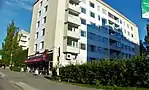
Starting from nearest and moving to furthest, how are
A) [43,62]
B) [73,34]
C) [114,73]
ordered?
[114,73] → [43,62] → [73,34]

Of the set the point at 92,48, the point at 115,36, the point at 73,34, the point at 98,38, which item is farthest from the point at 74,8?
the point at 115,36

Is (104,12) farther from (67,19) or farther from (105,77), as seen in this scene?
(105,77)

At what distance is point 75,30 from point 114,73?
2643 centimetres

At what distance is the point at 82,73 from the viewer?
85.9ft

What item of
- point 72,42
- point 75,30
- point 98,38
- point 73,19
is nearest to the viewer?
point 72,42

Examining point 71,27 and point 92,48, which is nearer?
point 71,27

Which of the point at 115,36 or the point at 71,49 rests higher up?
the point at 115,36

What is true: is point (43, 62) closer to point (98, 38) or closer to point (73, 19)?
point (73, 19)

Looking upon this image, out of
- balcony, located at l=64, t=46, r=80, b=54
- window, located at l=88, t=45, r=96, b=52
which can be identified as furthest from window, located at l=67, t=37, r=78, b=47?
window, located at l=88, t=45, r=96, b=52

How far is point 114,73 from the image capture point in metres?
21.8

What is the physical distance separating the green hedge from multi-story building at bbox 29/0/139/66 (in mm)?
10770

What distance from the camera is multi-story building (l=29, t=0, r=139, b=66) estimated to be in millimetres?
43822

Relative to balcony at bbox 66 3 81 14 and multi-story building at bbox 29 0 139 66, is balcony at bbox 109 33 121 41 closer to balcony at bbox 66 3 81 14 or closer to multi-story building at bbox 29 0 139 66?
multi-story building at bbox 29 0 139 66

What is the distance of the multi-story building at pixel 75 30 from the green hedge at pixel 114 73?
1077 cm
